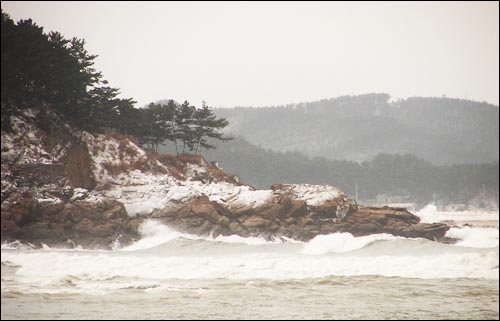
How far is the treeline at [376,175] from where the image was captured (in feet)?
353

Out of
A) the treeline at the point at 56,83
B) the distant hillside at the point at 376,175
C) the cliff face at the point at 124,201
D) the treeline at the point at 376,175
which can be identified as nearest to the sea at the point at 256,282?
the cliff face at the point at 124,201

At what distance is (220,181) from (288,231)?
31.8 feet

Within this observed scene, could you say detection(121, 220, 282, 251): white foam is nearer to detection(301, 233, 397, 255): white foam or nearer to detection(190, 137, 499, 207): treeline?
detection(301, 233, 397, 255): white foam

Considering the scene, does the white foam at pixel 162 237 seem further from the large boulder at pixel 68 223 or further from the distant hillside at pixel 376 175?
the distant hillside at pixel 376 175

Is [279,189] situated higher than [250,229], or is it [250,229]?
[279,189]

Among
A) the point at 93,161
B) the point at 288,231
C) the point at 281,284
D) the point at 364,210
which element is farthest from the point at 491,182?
the point at 281,284

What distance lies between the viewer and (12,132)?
3156cm

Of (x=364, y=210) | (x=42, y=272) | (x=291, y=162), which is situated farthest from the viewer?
(x=291, y=162)

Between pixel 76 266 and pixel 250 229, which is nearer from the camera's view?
pixel 76 266

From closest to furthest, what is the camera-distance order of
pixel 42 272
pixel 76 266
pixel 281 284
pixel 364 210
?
A: pixel 281 284
pixel 42 272
pixel 76 266
pixel 364 210

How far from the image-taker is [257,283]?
17188 millimetres

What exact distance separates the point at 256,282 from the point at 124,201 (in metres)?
18.6

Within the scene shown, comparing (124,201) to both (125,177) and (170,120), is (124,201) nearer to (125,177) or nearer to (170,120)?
(125,177)

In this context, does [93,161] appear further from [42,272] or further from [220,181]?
[42,272]
